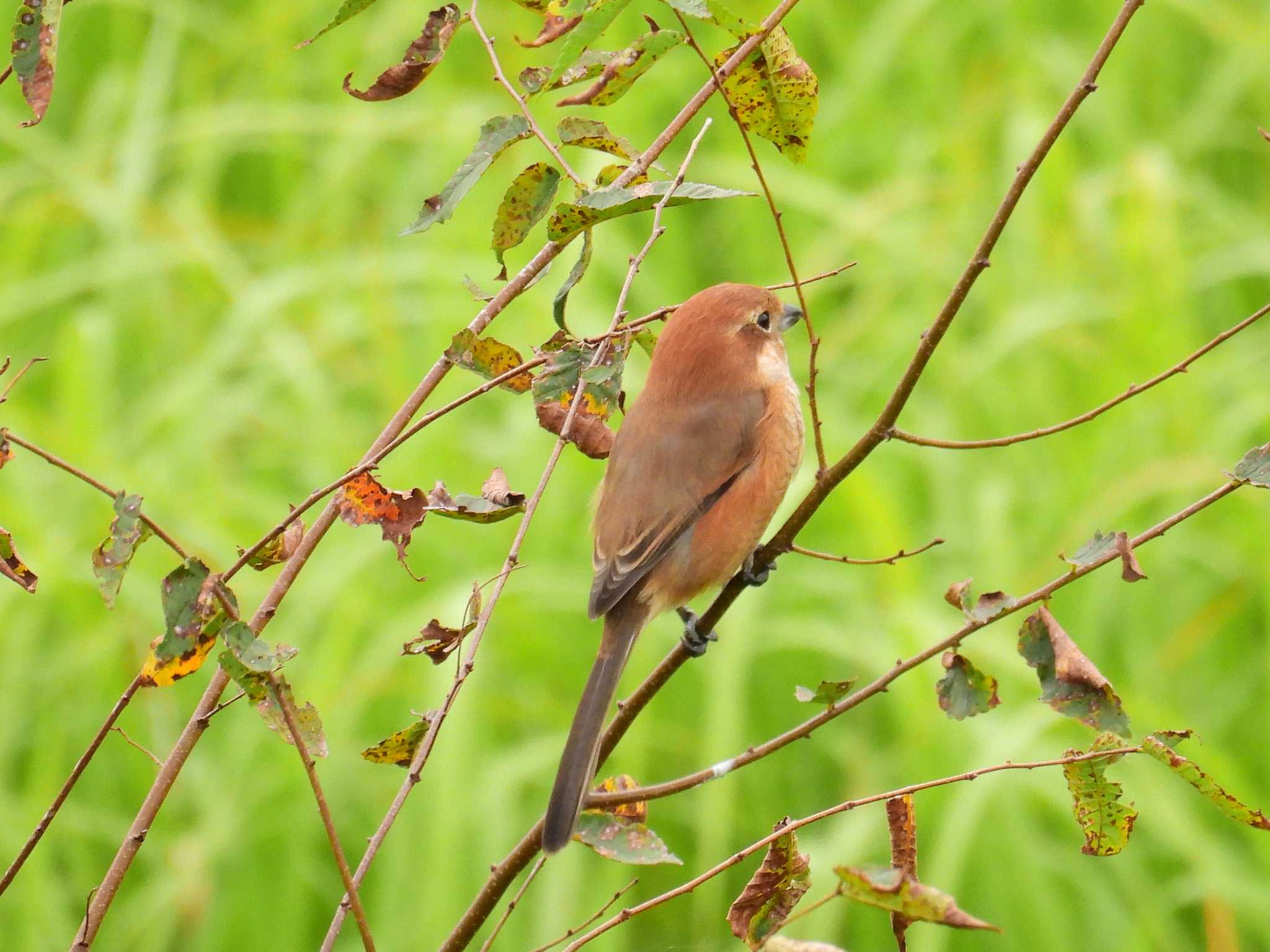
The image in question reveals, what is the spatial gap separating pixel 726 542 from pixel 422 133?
2796mm

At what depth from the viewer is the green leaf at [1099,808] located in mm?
1367

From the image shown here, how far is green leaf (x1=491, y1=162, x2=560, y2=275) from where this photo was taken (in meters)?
1.53

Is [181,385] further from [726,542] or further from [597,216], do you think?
[597,216]

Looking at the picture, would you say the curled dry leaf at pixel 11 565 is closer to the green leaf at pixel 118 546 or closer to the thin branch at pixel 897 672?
the green leaf at pixel 118 546

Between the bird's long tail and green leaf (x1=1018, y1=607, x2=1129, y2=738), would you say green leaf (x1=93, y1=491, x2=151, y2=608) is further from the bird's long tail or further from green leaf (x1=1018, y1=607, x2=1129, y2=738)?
green leaf (x1=1018, y1=607, x2=1129, y2=738)

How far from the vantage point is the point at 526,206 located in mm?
1543

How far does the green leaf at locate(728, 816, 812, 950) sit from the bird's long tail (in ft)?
0.86

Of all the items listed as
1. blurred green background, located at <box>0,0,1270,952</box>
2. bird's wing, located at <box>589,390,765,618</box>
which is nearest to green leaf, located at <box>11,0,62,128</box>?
bird's wing, located at <box>589,390,765,618</box>

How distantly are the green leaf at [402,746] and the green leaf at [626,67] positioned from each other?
61cm

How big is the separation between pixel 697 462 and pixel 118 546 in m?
1.27

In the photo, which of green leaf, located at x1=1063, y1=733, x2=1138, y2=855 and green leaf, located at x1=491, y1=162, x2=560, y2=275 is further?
green leaf, located at x1=491, y1=162, x2=560, y2=275

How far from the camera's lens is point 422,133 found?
472 centimetres

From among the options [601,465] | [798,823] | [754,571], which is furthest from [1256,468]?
[601,465]

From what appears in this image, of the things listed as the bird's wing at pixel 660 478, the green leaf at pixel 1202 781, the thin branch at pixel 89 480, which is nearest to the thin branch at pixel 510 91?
the thin branch at pixel 89 480
